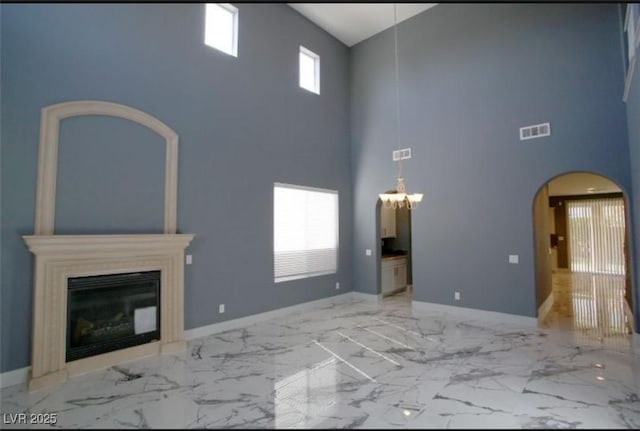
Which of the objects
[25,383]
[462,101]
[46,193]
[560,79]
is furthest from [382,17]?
[25,383]

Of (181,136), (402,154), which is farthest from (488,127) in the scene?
(181,136)

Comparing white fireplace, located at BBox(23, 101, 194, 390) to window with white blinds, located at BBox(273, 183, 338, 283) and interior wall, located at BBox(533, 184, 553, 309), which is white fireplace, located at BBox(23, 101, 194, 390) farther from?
interior wall, located at BBox(533, 184, 553, 309)

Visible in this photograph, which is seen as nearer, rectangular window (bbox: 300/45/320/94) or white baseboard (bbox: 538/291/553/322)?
white baseboard (bbox: 538/291/553/322)

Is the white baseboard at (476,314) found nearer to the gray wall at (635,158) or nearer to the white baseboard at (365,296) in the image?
the white baseboard at (365,296)

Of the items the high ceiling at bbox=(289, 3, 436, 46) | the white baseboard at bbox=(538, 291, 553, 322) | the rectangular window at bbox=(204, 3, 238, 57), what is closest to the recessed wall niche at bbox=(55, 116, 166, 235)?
the rectangular window at bbox=(204, 3, 238, 57)

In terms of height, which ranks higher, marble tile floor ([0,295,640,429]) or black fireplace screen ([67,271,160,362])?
black fireplace screen ([67,271,160,362])

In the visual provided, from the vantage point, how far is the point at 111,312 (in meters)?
3.80

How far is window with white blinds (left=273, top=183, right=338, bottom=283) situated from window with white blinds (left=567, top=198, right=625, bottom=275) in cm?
926

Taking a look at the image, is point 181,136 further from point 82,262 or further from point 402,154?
point 402,154

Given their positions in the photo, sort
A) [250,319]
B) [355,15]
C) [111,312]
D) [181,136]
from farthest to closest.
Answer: [355,15]
[250,319]
[181,136]
[111,312]

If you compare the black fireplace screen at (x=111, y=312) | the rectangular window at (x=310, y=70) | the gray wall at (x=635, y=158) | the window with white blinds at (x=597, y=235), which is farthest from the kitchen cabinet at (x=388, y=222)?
the window with white blinds at (x=597, y=235)

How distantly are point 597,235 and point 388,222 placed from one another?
7.74 m

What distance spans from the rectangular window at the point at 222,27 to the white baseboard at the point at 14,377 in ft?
15.9

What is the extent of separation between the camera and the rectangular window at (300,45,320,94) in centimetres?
676
